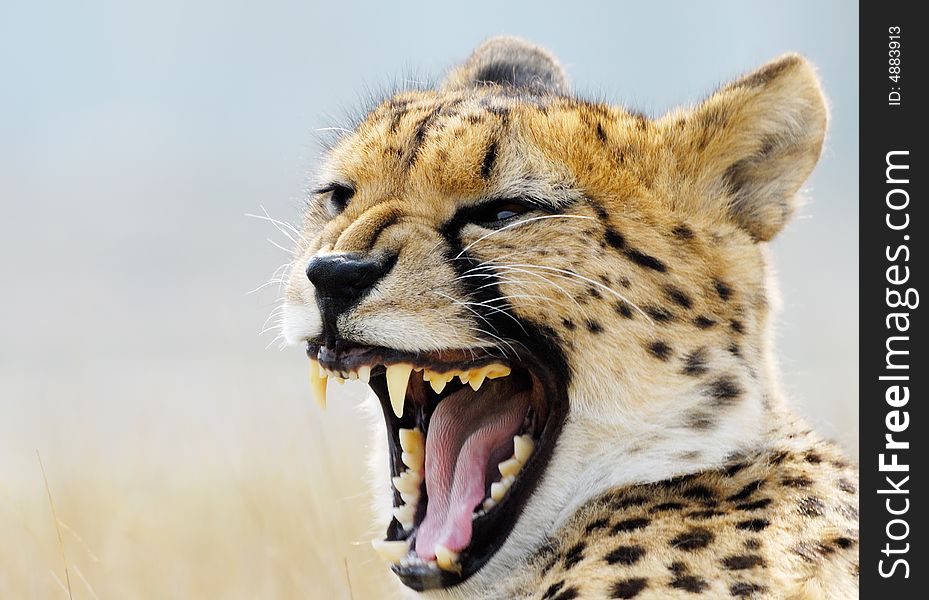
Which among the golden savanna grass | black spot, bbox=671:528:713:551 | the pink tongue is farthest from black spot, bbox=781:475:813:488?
the golden savanna grass

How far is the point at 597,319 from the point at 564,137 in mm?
464

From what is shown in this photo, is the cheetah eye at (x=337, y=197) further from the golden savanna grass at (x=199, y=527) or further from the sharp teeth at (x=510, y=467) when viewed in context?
the sharp teeth at (x=510, y=467)

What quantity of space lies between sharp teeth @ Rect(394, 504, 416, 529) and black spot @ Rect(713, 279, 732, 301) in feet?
2.87

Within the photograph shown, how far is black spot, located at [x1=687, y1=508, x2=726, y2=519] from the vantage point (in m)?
2.57

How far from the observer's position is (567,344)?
2.71 m

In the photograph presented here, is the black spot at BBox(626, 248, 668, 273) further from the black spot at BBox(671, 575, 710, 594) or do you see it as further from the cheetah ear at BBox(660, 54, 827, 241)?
the black spot at BBox(671, 575, 710, 594)

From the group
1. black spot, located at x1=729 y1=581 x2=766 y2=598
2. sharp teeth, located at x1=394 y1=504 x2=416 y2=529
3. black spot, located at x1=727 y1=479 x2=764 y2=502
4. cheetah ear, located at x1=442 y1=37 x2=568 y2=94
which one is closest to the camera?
black spot, located at x1=729 y1=581 x2=766 y2=598

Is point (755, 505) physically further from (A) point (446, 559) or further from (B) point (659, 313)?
(A) point (446, 559)

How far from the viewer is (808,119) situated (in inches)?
117

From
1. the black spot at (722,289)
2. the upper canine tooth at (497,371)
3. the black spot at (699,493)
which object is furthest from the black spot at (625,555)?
the black spot at (722,289)

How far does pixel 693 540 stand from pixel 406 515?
733 millimetres

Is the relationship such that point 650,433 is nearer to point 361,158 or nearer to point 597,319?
point 597,319

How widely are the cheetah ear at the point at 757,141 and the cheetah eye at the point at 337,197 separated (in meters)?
0.80

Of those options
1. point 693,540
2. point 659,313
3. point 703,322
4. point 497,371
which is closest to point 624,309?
point 659,313
